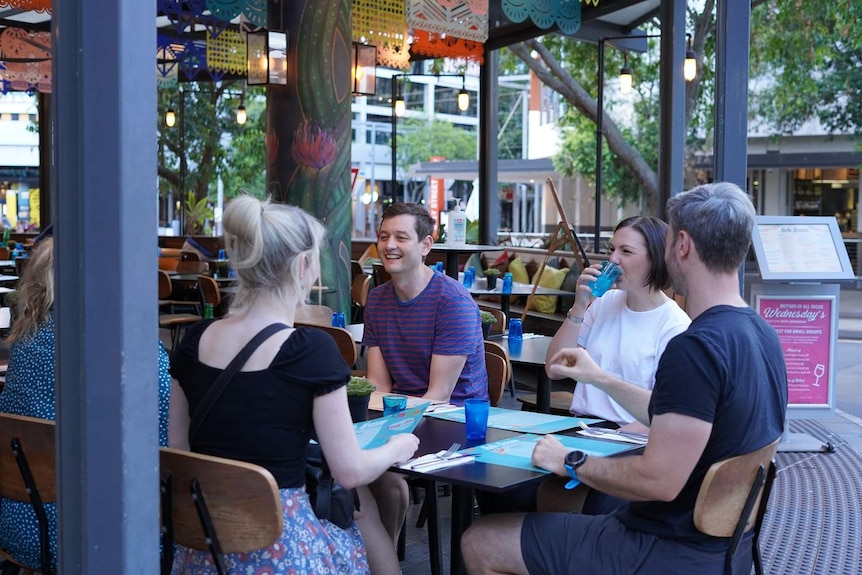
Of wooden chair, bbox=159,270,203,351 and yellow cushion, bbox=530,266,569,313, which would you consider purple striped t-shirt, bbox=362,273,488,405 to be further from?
yellow cushion, bbox=530,266,569,313

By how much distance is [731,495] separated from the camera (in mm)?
2295

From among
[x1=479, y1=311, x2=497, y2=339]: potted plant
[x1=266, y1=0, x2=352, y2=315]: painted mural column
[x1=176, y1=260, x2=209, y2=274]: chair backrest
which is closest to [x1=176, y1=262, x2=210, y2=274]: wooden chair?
[x1=176, y1=260, x2=209, y2=274]: chair backrest

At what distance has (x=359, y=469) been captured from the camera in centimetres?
232

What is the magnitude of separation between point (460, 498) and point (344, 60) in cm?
707

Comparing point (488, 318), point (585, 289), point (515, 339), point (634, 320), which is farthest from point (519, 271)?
point (634, 320)

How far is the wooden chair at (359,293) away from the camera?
9.51 meters

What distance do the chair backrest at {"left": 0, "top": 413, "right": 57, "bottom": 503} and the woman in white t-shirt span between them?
1.63 meters

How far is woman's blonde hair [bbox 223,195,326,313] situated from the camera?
2318 mm

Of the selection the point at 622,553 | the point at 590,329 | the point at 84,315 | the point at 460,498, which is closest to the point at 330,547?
the point at 460,498

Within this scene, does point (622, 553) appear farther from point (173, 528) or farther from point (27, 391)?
point (27, 391)

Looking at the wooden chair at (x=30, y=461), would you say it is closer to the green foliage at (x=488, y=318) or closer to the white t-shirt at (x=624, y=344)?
the white t-shirt at (x=624, y=344)

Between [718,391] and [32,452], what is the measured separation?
1.68m

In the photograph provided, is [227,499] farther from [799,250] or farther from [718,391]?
[799,250]

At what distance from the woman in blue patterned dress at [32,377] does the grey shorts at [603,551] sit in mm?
1104
